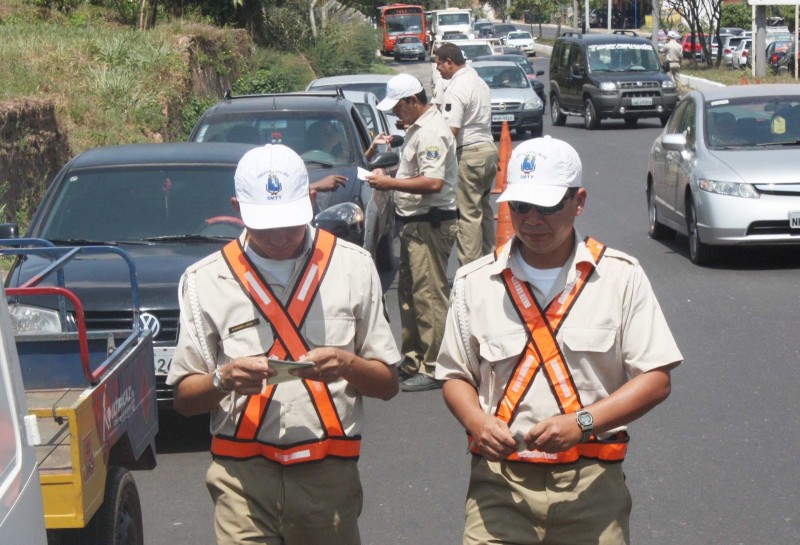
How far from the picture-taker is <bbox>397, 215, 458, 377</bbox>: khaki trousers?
8.27m

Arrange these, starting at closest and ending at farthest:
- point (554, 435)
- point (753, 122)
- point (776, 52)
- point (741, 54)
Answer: point (554, 435)
point (753, 122)
point (776, 52)
point (741, 54)

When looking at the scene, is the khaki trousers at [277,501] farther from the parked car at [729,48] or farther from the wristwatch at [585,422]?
the parked car at [729,48]

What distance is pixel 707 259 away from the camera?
12406 mm

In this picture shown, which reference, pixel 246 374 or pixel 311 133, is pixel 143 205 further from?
pixel 246 374

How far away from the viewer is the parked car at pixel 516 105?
27.0 metres

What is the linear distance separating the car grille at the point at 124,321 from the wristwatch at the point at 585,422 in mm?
3858

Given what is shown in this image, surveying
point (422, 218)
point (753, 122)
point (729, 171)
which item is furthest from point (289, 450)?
point (753, 122)

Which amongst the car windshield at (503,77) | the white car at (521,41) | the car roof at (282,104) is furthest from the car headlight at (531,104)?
the white car at (521,41)

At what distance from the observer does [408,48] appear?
224 feet

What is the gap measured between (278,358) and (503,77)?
84.6 feet

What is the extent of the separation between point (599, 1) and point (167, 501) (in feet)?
303

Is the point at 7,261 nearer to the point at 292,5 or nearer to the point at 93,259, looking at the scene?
the point at 93,259

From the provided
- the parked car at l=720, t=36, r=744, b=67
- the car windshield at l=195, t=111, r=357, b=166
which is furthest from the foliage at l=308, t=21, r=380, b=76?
the car windshield at l=195, t=111, r=357, b=166

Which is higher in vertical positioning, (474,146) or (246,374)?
(246,374)
